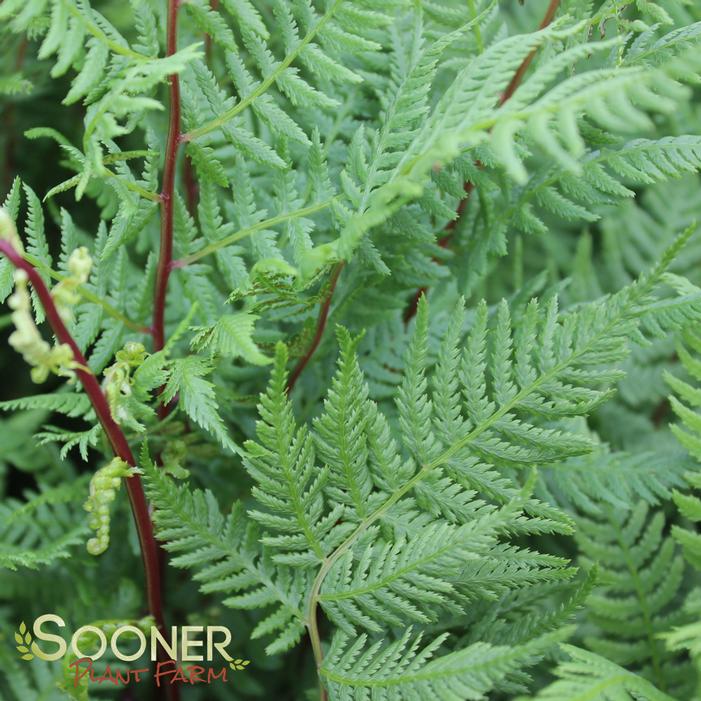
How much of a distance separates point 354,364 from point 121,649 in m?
0.46

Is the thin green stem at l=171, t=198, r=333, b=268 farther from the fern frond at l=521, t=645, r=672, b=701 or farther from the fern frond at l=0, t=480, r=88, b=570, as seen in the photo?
the fern frond at l=521, t=645, r=672, b=701

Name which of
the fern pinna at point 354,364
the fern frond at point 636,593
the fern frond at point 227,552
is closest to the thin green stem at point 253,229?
the fern pinna at point 354,364

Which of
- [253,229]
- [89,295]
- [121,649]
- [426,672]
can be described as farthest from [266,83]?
[121,649]

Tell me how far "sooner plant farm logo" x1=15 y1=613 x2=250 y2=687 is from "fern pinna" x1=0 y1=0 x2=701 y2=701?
0.02 m

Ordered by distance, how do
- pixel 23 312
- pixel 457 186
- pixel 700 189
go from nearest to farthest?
pixel 23 312
pixel 457 186
pixel 700 189

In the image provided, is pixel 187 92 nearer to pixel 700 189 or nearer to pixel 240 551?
pixel 240 551

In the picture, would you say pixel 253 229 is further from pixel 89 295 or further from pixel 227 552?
pixel 227 552

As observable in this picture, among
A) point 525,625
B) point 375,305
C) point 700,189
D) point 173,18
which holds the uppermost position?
point 173,18

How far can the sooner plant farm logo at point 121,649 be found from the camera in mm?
726

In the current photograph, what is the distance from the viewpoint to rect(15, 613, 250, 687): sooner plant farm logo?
73 cm

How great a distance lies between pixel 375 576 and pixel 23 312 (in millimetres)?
340

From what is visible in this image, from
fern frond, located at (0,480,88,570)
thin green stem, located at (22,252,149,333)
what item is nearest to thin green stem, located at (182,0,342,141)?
thin green stem, located at (22,252,149,333)

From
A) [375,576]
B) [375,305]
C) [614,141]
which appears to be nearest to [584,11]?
[614,141]

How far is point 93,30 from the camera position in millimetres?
621
